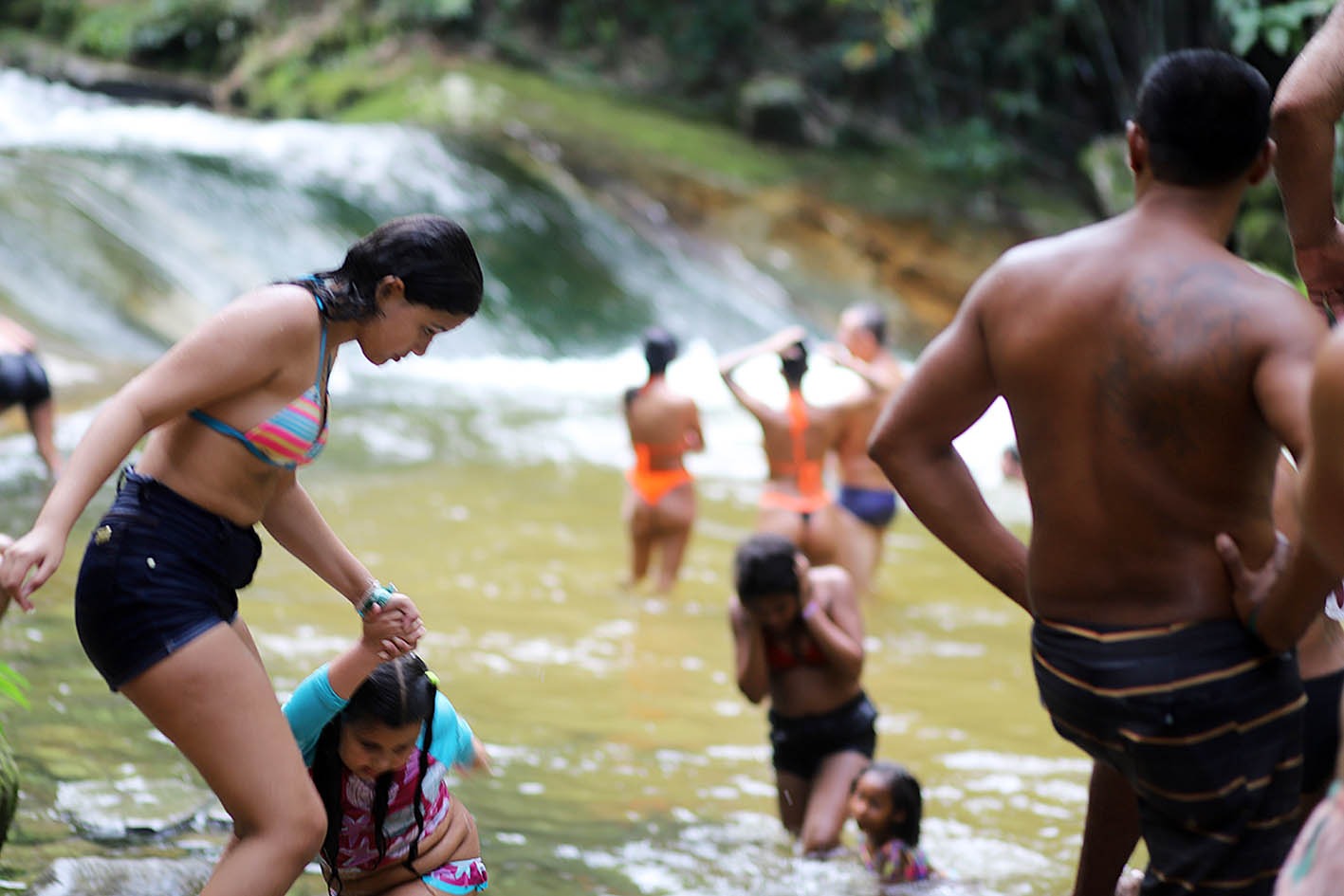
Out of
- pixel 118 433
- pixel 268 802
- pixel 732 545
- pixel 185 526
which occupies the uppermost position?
pixel 118 433

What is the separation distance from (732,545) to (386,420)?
13.2ft

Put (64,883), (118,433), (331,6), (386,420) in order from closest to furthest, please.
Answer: (118,433) < (64,883) < (386,420) < (331,6)

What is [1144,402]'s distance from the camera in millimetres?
2531

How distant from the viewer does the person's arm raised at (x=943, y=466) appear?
2.85m

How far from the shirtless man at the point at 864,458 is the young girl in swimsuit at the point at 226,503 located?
5679 mm

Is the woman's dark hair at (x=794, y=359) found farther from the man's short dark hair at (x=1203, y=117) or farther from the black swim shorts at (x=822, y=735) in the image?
the man's short dark hair at (x=1203, y=117)

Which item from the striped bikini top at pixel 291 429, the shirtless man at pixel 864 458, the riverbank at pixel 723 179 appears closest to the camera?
the striped bikini top at pixel 291 429

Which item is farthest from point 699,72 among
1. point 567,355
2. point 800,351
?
point 800,351

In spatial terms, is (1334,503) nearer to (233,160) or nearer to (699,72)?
(233,160)

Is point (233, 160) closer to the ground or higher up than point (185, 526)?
higher up

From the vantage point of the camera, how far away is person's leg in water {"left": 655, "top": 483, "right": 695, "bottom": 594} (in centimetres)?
893

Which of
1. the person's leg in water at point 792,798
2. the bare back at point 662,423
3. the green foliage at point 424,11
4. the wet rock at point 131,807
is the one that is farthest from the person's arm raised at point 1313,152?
the green foliage at point 424,11

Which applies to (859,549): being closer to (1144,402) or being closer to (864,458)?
(864,458)

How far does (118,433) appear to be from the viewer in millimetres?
2822
